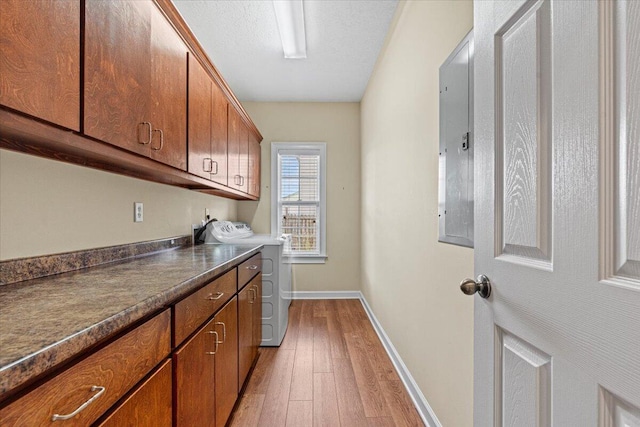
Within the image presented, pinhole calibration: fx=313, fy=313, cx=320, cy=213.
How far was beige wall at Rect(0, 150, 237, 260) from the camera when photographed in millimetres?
1122

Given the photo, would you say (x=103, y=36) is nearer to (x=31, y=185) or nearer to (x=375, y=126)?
(x=31, y=185)

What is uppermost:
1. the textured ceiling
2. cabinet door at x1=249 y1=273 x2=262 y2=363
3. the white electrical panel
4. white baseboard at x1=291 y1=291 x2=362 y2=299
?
the textured ceiling

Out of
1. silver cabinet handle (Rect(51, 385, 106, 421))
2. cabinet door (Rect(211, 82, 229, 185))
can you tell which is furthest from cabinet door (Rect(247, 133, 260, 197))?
silver cabinet handle (Rect(51, 385, 106, 421))

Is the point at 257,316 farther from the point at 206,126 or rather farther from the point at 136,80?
the point at 136,80

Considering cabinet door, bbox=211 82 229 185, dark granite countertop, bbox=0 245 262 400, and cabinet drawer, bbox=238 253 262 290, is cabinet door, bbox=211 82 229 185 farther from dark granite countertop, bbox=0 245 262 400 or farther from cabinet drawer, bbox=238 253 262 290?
dark granite countertop, bbox=0 245 262 400

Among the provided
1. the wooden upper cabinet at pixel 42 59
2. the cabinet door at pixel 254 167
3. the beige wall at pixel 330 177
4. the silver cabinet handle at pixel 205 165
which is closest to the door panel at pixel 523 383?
the wooden upper cabinet at pixel 42 59

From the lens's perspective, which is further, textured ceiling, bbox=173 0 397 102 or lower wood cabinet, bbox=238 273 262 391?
textured ceiling, bbox=173 0 397 102

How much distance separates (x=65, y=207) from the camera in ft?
4.45

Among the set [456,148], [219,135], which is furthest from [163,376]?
[219,135]

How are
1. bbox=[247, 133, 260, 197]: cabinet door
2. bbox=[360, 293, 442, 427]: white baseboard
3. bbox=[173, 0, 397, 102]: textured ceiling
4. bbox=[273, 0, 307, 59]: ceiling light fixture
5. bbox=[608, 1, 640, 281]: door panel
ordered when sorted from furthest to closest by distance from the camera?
bbox=[247, 133, 260, 197]: cabinet door → bbox=[173, 0, 397, 102]: textured ceiling → bbox=[273, 0, 307, 59]: ceiling light fixture → bbox=[360, 293, 442, 427]: white baseboard → bbox=[608, 1, 640, 281]: door panel

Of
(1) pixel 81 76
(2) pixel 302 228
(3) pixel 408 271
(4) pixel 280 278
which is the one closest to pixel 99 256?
(1) pixel 81 76

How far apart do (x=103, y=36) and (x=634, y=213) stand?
4.98 ft

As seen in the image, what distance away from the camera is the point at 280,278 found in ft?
9.28

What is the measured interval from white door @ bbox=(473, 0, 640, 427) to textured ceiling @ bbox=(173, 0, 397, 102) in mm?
1871
